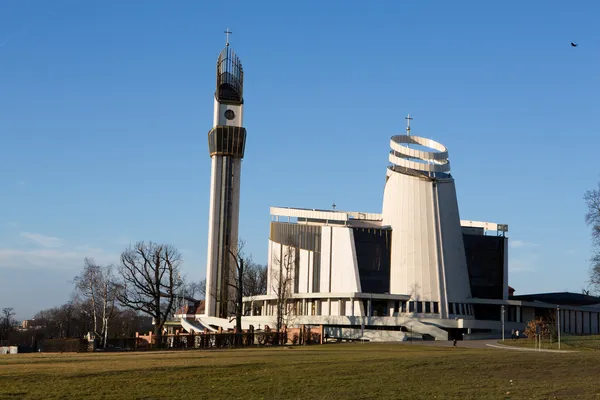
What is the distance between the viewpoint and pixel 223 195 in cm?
10181

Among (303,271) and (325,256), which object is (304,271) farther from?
(325,256)

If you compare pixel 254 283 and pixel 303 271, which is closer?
pixel 303 271

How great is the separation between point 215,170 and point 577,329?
49276mm

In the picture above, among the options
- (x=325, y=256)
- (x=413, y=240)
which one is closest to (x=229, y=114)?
(x=325, y=256)

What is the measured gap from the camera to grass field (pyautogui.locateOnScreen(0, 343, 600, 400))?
2472 cm

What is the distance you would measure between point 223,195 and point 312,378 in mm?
74467

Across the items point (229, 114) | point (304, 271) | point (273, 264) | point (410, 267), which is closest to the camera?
point (410, 267)

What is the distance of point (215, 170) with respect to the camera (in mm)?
102125

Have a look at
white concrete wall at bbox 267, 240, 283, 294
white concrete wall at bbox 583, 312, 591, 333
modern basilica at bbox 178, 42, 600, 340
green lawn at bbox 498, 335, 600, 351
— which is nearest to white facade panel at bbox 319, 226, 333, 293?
modern basilica at bbox 178, 42, 600, 340

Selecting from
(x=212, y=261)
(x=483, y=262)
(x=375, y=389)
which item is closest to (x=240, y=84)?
(x=212, y=261)

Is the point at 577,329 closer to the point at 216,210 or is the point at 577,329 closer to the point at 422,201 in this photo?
the point at 422,201

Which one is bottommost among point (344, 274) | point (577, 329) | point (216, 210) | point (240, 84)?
point (577, 329)

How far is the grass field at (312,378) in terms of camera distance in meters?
24.7

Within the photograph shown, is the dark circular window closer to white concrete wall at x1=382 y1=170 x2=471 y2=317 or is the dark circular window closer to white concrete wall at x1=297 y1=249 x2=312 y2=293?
white concrete wall at x1=297 y1=249 x2=312 y2=293
